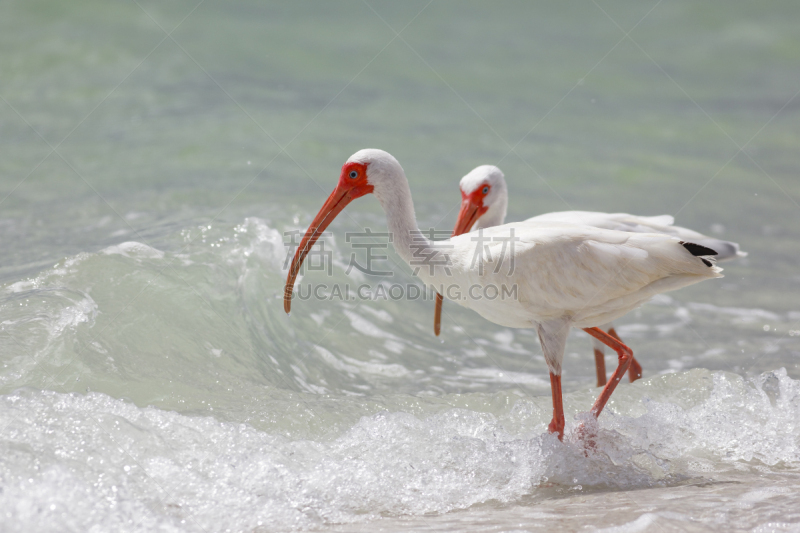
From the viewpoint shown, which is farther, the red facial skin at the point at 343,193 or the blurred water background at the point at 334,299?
the red facial skin at the point at 343,193

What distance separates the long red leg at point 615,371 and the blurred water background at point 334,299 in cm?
16

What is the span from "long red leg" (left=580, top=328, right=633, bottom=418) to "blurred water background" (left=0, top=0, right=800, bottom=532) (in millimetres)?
163

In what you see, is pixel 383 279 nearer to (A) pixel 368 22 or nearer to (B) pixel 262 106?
(B) pixel 262 106

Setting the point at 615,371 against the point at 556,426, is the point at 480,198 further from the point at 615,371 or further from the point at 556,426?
the point at 556,426

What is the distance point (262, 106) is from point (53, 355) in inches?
361

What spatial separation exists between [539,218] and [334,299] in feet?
8.16

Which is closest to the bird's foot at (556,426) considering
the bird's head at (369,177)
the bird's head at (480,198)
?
the bird's head at (369,177)

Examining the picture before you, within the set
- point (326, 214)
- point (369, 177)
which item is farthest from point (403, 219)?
point (326, 214)

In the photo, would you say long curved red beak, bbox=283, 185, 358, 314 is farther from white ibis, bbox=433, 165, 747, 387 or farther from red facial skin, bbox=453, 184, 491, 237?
red facial skin, bbox=453, 184, 491, 237

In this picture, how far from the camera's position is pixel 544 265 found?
4410 mm

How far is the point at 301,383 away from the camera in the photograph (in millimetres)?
5695

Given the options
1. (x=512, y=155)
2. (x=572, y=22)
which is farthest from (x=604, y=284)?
(x=572, y=22)

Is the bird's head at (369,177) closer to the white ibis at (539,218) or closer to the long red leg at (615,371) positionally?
the white ibis at (539,218)

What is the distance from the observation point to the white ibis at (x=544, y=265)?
14.5ft
